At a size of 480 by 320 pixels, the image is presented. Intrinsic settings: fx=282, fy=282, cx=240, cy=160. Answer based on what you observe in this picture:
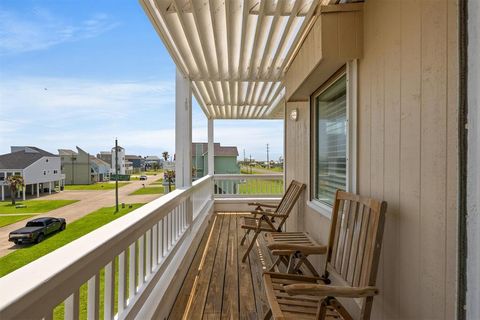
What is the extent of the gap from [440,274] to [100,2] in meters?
1.86

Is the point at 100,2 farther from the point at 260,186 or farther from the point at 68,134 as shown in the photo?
the point at 260,186

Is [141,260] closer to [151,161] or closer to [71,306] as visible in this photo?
[151,161]

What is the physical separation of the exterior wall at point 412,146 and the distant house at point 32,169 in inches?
58.0

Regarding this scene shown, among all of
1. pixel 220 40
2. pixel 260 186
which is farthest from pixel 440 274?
pixel 260 186

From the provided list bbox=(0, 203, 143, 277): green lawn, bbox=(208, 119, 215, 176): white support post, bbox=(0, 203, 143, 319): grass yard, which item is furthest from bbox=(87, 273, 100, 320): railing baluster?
bbox=(208, 119, 215, 176): white support post

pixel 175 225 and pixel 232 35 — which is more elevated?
pixel 232 35

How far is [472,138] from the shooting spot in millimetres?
632

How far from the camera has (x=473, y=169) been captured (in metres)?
0.62

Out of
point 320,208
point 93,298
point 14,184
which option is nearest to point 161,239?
point 93,298

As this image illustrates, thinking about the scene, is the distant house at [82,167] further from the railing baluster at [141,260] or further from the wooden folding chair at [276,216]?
the wooden folding chair at [276,216]

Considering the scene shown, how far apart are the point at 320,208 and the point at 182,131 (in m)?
2.05

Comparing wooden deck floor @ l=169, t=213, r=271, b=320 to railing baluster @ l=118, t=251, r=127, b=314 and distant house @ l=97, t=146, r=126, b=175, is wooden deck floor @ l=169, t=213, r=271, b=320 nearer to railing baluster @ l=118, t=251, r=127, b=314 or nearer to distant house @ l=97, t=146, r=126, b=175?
railing baluster @ l=118, t=251, r=127, b=314

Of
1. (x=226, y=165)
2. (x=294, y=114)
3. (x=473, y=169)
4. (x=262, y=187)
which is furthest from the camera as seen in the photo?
(x=226, y=165)

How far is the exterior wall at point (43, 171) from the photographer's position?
3.15 feet
